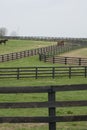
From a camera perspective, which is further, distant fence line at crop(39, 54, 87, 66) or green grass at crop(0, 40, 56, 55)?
green grass at crop(0, 40, 56, 55)

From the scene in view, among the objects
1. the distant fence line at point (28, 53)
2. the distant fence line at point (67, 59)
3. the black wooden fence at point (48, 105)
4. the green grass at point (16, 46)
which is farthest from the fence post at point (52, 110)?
the green grass at point (16, 46)

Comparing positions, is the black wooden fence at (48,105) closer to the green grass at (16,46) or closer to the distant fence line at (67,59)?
the distant fence line at (67,59)

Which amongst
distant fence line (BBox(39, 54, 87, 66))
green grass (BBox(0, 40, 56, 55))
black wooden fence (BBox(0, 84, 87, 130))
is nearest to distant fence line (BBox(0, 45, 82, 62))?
distant fence line (BBox(39, 54, 87, 66))

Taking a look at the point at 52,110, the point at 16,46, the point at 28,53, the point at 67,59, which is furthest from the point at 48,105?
the point at 16,46

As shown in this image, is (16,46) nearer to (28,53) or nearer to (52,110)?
(28,53)

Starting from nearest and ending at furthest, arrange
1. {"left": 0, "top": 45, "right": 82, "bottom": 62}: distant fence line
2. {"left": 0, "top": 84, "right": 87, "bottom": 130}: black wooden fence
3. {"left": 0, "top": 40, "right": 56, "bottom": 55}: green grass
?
1. {"left": 0, "top": 84, "right": 87, "bottom": 130}: black wooden fence
2. {"left": 0, "top": 45, "right": 82, "bottom": 62}: distant fence line
3. {"left": 0, "top": 40, "right": 56, "bottom": 55}: green grass

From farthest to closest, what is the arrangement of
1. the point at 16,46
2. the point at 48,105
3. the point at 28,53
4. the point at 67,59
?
the point at 16,46
the point at 28,53
the point at 67,59
the point at 48,105

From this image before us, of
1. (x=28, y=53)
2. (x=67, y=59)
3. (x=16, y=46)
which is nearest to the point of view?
(x=67, y=59)

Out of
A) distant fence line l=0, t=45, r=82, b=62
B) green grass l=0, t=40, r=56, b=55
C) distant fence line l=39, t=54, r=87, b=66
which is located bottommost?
green grass l=0, t=40, r=56, b=55

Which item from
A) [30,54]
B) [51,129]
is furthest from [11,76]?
[30,54]

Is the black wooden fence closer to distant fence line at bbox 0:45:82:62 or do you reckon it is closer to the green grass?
distant fence line at bbox 0:45:82:62

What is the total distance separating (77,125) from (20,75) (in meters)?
21.5

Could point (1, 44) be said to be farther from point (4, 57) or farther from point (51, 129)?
point (51, 129)

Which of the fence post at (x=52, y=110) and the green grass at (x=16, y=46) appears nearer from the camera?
the fence post at (x=52, y=110)
